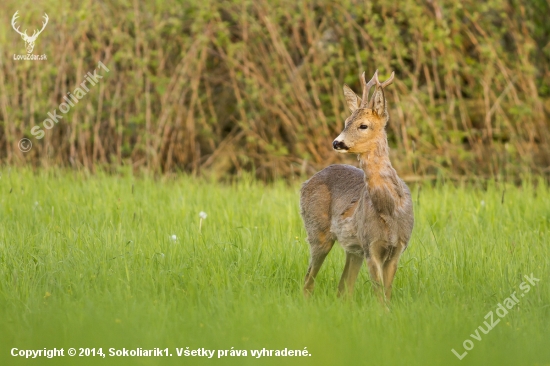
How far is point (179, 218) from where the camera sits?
731cm

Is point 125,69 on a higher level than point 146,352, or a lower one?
higher

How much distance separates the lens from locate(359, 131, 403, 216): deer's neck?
5.09 m

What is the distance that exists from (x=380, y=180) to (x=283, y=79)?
556 cm

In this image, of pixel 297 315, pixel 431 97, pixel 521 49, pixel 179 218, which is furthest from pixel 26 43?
pixel 297 315

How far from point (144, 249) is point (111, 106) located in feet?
15.8

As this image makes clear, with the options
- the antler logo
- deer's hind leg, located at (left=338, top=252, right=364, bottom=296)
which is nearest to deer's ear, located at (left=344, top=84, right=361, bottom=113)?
deer's hind leg, located at (left=338, top=252, right=364, bottom=296)

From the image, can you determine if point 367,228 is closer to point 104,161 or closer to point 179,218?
point 179,218

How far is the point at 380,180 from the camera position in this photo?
5.10 m

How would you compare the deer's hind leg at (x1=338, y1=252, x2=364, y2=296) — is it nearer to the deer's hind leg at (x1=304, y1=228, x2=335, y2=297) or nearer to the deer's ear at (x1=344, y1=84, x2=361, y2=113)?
the deer's hind leg at (x1=304, y1=228, x2=335, y2=297)

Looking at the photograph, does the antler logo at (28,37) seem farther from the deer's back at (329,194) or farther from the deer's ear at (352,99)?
the deer's ear at (352,99)

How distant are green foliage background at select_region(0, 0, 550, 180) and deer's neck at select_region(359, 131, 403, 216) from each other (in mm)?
4880

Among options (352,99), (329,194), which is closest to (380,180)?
(352,99)

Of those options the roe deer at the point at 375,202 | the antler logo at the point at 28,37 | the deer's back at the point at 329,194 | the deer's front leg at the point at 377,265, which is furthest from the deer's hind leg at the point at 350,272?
the antler logo at the point at 28,37

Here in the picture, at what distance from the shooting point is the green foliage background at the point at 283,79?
10094 millimetres
